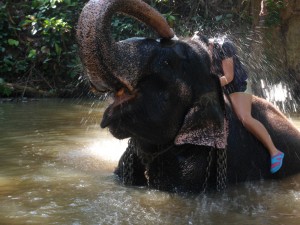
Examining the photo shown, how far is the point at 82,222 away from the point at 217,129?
1.13m

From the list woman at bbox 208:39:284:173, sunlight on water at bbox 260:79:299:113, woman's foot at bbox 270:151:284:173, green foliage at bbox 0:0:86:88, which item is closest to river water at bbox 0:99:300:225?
woman's foot at bbox 270:151:284:173

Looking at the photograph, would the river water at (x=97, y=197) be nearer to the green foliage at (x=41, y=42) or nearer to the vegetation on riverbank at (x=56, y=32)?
the vegetation on riverbank at (x=56, y=32)

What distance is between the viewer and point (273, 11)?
1027cm

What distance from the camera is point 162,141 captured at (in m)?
3.42

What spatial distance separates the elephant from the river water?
15 cm

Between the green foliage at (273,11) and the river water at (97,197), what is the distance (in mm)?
5930

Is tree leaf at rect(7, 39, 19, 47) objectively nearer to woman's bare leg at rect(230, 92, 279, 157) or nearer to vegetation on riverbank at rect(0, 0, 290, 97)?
vegetation on riverbank at rect(0, 0, 290, 97)

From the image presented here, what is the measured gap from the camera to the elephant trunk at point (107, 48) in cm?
273

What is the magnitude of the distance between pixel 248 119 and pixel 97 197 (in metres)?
1.33

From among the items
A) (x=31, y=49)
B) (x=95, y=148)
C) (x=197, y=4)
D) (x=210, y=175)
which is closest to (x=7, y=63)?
(x=31, y=49)

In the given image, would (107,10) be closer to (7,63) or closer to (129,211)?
(129,211)

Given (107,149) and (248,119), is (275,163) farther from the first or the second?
(107,149)

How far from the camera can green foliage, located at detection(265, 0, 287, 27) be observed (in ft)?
33.5

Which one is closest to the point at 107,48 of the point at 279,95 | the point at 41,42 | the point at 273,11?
the point at 279,95
